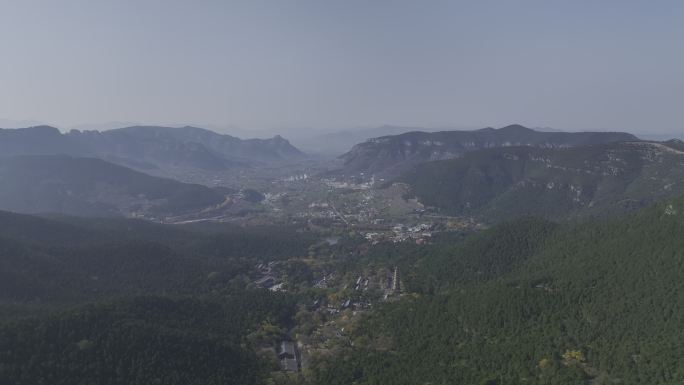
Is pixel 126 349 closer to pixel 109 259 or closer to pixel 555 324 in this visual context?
pixel 109 259

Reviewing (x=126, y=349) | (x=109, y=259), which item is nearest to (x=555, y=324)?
(x=126, y=349)

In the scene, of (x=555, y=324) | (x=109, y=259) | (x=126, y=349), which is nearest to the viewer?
(x=126, y=349)

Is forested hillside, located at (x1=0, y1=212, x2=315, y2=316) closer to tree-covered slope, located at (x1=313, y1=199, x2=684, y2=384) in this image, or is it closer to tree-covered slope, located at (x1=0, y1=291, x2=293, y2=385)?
tree-covered slope, located at (x1=0, y1=291, x2=293, y2=385)

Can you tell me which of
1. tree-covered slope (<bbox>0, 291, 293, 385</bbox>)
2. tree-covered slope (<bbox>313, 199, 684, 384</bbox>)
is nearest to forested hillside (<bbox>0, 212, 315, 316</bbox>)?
tree-covered slope (<bbox>0, 291, 293, 385</bbox>)

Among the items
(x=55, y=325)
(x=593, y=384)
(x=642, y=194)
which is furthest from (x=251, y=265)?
(x=642, y=194)

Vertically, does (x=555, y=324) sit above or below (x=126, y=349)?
above

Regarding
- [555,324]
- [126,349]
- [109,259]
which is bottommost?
[126,349]

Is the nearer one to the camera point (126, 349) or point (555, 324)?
point (126, 349)

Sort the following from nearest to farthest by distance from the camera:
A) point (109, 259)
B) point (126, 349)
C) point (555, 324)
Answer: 1. point (126, 349)
2. point (555, 324)
3. point (109, 259)
